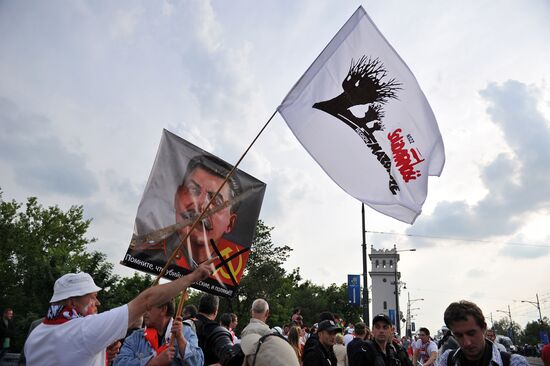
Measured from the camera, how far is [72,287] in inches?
113

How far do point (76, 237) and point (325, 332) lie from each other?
38.2 m

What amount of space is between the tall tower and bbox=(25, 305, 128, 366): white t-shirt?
9096 centimetres

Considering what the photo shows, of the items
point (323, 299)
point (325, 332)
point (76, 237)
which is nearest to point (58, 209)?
point (76, 237)

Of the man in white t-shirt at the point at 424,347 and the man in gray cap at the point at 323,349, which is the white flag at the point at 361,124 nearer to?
the man in gray cap at the point at 323,349

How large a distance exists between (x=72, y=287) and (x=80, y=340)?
16.8 inches

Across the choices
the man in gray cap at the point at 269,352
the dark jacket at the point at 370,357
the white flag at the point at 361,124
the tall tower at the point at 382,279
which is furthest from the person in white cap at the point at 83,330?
the tall tower at the point at 382,279

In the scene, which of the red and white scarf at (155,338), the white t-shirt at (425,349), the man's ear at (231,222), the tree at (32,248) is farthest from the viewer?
the tree at (32,248)

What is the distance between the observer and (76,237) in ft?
130

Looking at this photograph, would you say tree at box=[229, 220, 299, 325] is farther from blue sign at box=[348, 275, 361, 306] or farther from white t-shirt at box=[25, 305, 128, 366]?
white t-shirt at box=[25, 305, 128, 366]

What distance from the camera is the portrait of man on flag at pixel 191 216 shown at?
15.8 feet

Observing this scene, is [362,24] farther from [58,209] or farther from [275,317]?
[275,317]

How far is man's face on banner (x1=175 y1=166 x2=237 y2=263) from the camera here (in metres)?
5.02

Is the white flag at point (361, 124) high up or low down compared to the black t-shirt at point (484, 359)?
up

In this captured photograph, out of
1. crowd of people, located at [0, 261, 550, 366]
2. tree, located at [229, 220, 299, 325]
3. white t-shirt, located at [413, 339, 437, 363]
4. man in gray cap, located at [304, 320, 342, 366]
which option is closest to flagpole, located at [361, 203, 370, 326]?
white t-shirt, located at [413, 339, 437, 363]
